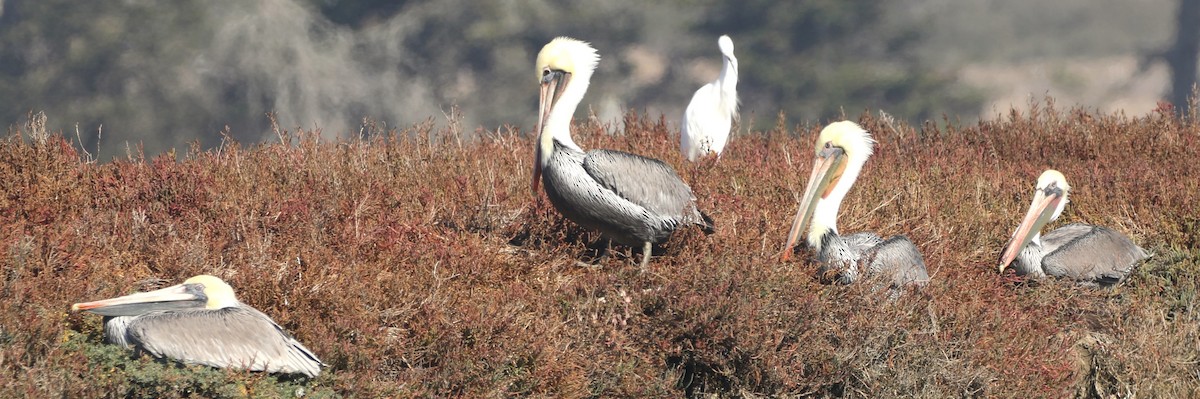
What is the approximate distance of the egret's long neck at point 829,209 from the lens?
276 inches

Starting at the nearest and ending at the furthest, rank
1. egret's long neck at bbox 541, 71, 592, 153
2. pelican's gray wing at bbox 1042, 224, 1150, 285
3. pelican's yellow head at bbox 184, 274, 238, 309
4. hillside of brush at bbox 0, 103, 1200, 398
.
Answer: pelican's yellow head at bbox 184, 274, 238, 309, hillside of brush at bbox 0, 103, 1200, 398, egret's long neck at bbox 541, 71, 592, 153, pelican's gray wing at bbox 1042, 224, 1150, 285

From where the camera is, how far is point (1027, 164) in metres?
9.70

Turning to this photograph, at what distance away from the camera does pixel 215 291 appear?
548cm

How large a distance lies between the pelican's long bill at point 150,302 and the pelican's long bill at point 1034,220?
4435mm

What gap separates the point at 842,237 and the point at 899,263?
490 millimetres

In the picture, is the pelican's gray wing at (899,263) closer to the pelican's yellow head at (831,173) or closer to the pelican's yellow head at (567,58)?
the pelican's yellow head at (831,173)

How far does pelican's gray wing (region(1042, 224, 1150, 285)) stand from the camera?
24.4ft

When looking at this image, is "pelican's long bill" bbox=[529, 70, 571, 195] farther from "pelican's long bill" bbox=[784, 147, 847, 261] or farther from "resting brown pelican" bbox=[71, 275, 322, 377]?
"resting brown pelican" bbox=[71, 275, 322, 377]

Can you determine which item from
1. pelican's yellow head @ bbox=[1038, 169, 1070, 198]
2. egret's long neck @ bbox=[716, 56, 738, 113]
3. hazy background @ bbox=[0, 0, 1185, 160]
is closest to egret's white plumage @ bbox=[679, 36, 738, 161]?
egret's long neck @ bbox=[716, 56, 738, 113]

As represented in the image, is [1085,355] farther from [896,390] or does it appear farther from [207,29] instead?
[207,29]

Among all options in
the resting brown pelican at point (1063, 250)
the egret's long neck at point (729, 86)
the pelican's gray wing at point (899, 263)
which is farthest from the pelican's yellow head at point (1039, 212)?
the egret's long neck at point (729, 86)

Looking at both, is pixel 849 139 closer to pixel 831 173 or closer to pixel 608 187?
pixel 831 173

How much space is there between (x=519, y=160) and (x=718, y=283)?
8.93 feet

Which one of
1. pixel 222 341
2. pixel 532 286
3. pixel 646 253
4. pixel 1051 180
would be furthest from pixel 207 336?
pixel 1051 180
